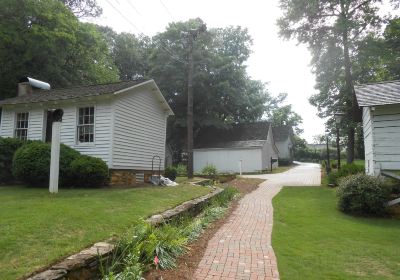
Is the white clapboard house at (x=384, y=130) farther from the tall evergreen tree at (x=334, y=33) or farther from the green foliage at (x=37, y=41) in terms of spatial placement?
the green foliage at (x=37, y=41)

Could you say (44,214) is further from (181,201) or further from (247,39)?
(247,39)

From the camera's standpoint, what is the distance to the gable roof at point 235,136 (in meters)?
36.5

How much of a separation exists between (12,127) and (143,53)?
98.9ft

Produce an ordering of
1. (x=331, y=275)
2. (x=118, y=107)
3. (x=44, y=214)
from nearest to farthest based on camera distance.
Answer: (x=331, y=275), (x=44, y=214), (x=118, y=107)

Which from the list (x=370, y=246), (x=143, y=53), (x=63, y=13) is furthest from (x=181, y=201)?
(x=143, y=53)

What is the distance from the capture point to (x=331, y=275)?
19.1ft

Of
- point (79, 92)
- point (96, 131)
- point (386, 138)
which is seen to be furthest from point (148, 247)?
point (79, 92)

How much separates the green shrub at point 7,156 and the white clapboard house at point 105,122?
1.58 meters

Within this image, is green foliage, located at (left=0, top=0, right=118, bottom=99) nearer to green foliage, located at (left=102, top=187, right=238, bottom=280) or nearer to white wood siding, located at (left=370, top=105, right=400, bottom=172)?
green foliage, located at (left=102, top=187, right=238, bottom=280)

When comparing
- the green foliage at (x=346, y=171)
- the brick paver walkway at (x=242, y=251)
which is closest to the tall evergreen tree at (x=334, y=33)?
the green foliage at (x=346, y=171)

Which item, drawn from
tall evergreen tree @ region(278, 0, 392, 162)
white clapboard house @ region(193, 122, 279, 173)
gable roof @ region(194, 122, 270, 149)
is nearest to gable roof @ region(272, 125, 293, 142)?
white clapboard house @ region(193, 122, 279, 173)

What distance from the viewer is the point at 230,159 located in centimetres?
3597

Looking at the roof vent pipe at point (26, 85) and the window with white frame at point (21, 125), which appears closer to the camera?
the window with white frame at point (21, 125)

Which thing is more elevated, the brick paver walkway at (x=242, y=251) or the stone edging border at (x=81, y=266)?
the stone edging border at (x=81, y=266)
